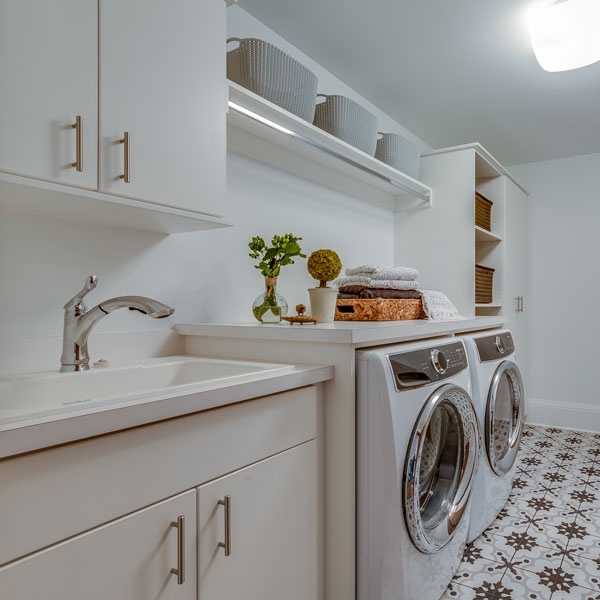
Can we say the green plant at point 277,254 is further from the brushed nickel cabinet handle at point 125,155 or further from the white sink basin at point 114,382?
the brushed nickel cabinet handle at point 125,155

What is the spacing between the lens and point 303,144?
1.98 metres

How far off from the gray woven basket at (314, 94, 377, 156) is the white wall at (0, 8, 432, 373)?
0.28m

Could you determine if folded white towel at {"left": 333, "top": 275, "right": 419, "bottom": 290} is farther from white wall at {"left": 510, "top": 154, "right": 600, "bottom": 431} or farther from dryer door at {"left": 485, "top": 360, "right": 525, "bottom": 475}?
white wall at {"left": 510, "top": 154, "right": 600, "bottom": 431}

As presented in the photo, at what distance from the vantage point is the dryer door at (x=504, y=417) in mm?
1914

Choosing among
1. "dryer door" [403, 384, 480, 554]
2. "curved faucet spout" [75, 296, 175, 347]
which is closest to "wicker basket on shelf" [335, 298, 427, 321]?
"dryer door" [403, 384, 480, 554]

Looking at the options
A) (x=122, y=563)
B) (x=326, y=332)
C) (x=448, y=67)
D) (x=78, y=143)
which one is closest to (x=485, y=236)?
(x=448, y=67)

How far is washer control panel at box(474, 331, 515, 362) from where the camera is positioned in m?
1.93

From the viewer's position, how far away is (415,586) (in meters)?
1.36

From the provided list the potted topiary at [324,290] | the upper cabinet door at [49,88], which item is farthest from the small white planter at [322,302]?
the upper cabinet door at [49,88]

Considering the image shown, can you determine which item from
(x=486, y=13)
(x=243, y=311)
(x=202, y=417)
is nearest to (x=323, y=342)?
(x=202, y=417)

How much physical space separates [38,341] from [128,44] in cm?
79

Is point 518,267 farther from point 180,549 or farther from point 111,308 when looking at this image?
point 180,549

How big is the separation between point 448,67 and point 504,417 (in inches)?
70.5

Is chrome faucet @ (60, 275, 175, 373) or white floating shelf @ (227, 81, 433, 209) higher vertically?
white floating shelf @ (227, 81, 433, 209)
